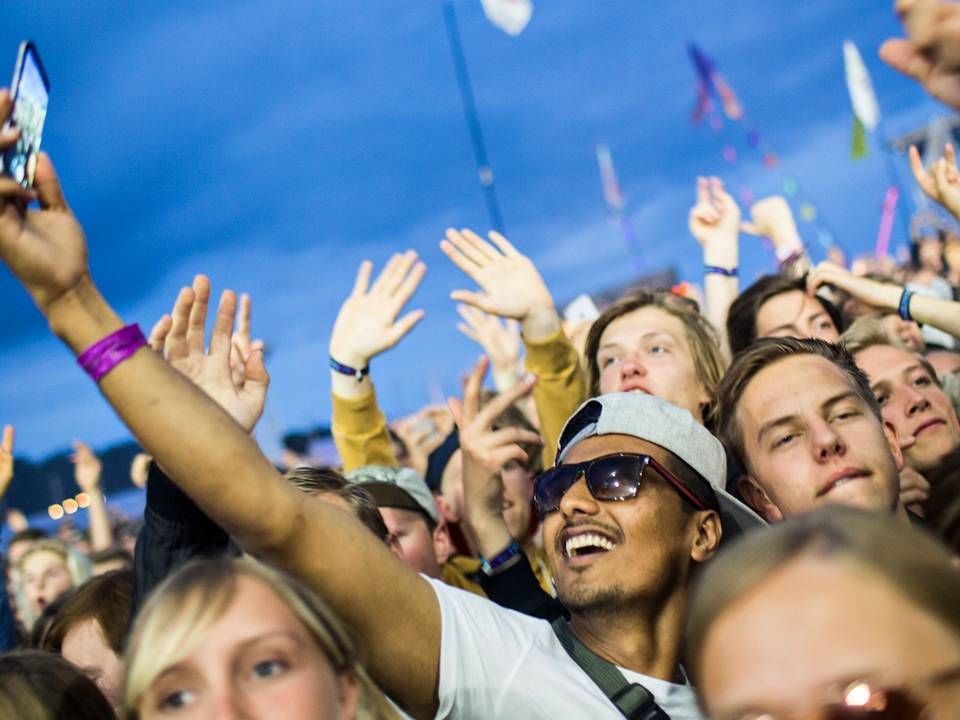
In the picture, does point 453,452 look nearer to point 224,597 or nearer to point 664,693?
point 664,693

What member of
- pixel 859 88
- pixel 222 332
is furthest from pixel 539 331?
pixel 859 88

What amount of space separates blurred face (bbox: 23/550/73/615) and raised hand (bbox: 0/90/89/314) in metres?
4.22

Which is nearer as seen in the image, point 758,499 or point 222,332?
point 222,332

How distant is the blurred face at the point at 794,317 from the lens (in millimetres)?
4426

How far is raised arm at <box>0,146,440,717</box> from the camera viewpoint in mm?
1776

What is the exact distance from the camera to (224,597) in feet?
5.96

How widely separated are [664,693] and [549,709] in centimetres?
35

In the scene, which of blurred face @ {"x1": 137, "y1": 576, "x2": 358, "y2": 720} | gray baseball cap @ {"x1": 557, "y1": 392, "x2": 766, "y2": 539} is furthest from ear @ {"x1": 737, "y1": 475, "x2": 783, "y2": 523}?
blurred face @ {"x1": 137, "y1": 576, "x2": 358, "y2": 720}

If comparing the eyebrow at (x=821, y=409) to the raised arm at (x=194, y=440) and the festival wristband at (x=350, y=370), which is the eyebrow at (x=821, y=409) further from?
the festival wristband at (x=350, y=370)

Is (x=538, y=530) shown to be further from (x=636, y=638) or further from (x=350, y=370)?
(x=636, y=638)

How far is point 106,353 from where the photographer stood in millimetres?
1807

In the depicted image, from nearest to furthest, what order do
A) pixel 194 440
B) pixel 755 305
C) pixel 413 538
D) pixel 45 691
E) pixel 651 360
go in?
1. pixel 194 440
2. pixel 45 691
3. pixel 413 538
4. pixel 651 360
5. pixel 755 305

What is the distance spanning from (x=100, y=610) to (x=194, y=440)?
1.65 metres

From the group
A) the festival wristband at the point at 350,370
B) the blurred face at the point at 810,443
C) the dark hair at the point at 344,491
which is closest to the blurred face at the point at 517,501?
the festival wristband at the point at 350,370
